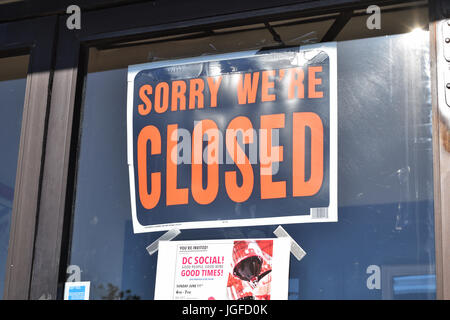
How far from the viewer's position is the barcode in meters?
2.29

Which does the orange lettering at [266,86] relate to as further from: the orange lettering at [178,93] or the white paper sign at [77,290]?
the white paper sign at [77,290]

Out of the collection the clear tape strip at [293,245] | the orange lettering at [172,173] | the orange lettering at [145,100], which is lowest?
the clear tape strip at [293,245]

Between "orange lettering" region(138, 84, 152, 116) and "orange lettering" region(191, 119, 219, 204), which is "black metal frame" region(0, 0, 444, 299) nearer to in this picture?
"orange lettering" region(138, 84, 152, 116)

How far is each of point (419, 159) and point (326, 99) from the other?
1.28ft

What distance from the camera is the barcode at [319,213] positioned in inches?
90.4

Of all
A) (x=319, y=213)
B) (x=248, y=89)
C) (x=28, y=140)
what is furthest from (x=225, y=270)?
(x=28, y=140)

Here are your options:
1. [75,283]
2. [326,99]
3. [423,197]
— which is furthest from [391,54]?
[75,283]

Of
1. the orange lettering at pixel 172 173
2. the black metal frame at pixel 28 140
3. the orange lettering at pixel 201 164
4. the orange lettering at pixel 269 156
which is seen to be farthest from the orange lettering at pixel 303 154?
the black metal frame at pixel 28 140

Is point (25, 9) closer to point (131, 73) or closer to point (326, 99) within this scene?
point (131, 73)

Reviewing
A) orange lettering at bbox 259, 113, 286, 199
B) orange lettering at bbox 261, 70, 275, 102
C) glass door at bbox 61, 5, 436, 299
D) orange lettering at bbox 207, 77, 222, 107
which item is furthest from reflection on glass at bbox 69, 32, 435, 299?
orange lettering at bbox 207, 77, 222, 107

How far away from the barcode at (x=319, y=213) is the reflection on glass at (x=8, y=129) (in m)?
Result: 1.19

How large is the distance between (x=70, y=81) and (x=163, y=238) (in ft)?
2.44

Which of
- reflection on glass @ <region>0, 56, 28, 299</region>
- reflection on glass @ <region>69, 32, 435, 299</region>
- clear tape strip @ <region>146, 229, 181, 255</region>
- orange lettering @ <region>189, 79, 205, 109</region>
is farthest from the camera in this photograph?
reflection on glass @ <region>0, 56, 28, 299</region>

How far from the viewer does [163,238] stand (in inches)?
96.2
